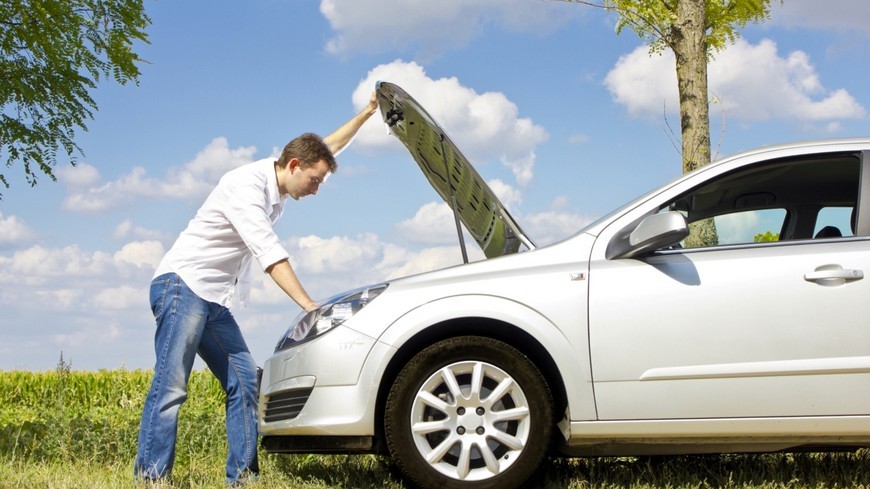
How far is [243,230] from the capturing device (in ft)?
15.8

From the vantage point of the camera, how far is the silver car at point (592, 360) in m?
4.46

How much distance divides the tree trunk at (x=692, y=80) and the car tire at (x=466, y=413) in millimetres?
5370

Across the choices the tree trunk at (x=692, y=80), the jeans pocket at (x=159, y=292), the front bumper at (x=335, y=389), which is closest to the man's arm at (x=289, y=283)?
the front bumper at (x=335, y=389)

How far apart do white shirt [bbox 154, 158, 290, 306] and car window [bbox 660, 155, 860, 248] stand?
2.21 m

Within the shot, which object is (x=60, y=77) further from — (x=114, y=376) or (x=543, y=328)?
(x=543, y=328)

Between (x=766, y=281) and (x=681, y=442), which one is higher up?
(x=766, y=281)

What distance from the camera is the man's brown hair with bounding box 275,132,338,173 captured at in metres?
4.98

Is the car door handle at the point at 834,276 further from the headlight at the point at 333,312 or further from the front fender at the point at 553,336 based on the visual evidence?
the headlight at the point at 333,312

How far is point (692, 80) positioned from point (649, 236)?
5596 mm

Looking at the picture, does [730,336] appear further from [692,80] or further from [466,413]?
[692,80]

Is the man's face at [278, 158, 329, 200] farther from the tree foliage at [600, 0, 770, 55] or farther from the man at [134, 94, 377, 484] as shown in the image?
the tree foliage at [600, 0, 770, 55]

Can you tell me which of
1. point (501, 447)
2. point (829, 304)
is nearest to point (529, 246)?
point (501, 447)

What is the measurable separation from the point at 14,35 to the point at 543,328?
9.41 metres

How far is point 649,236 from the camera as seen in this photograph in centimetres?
430
